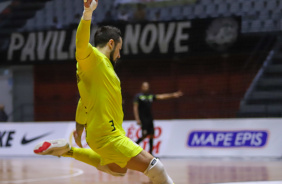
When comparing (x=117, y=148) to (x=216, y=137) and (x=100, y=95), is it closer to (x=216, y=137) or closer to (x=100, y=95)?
(x=100, y=95)

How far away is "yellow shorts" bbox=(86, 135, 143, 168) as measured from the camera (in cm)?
470

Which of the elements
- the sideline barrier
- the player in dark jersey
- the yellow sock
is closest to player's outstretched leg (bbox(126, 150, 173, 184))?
the yellow sock

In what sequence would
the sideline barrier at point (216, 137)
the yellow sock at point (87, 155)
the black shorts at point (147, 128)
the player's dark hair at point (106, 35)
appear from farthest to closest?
the sideline barrier at point (216, 137) < the black shorts at point (147, 128) < the yellow sock at point (87, 155) < the player's dark hair at point (106, 35)

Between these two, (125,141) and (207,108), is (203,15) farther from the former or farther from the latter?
(125,141)

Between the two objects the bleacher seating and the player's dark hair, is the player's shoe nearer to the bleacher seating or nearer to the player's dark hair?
the player's dark hair

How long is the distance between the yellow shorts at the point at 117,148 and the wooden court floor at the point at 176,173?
167 inches

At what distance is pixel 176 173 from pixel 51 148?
556 cm

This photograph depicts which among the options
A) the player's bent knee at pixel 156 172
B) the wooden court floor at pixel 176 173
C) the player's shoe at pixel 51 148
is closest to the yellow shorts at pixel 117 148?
the player's bent knee at pixel 156 172

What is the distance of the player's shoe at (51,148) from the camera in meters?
5.17

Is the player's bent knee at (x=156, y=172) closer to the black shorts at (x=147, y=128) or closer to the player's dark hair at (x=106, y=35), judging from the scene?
the player's dark hair at (x=106, y=35)

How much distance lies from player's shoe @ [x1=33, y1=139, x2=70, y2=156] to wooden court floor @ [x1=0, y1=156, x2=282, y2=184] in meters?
3.82

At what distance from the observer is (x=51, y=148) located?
5.20 metres

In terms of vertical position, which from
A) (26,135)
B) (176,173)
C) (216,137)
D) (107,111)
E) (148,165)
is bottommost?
(26,135)

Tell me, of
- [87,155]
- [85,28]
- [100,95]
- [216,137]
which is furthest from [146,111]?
[85,28]
